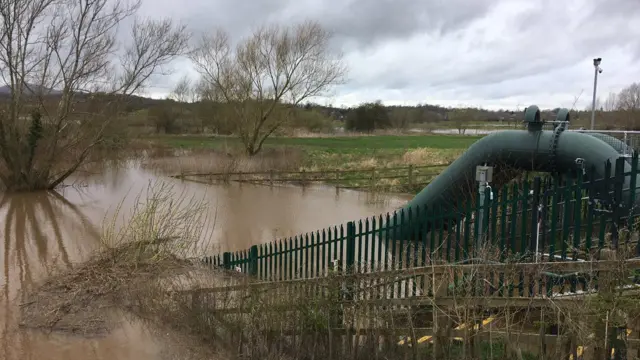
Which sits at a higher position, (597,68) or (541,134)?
(597,68)

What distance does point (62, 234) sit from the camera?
1331 centimetres

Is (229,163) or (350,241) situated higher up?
(350,241)

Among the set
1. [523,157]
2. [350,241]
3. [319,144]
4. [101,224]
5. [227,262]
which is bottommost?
[101,224]

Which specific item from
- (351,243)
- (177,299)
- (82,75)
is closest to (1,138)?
(82,75)

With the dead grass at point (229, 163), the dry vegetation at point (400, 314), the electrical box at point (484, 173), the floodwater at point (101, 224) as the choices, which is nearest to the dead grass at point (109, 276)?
the dry vegetation at point (400, 314)

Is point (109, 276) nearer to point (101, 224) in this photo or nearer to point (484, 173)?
point (484, 173)

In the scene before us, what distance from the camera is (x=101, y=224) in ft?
47.3

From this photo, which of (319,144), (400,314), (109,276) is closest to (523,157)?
(400,314)

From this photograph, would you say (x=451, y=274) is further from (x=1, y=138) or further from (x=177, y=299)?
(x=1, y=138)

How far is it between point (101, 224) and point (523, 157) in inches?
501

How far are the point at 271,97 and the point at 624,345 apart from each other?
104 feet

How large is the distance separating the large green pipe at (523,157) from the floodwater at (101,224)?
4823mm

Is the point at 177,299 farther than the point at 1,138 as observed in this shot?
No

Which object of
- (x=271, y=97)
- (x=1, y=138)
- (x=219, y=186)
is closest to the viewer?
(x=1, y=138)
